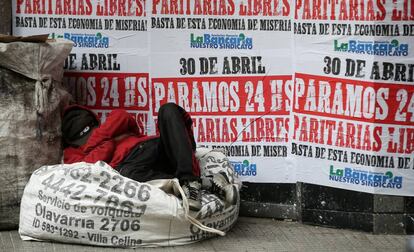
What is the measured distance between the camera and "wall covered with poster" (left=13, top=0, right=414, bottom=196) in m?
5.62

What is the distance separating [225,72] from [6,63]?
5.10 feet

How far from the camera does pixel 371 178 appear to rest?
5703 mm

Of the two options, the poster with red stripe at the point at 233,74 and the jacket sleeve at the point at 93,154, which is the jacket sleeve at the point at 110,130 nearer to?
the jacket sleeve at the point at 93,154

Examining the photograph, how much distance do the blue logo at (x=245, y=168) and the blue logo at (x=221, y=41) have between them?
33.5 inches

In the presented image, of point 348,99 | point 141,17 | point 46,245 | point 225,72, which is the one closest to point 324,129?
→ point 348,99

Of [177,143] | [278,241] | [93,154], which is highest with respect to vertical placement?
[177,143]

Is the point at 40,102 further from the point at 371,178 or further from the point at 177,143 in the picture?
the point at 371,178

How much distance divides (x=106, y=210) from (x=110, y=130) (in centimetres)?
71

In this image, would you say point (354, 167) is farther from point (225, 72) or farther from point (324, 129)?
point (225, 72)

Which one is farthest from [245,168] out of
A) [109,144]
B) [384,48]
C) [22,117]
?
[22,117]

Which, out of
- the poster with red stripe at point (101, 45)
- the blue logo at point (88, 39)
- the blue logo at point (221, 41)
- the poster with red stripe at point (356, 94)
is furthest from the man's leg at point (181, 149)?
the blue logo at point (88, 39)

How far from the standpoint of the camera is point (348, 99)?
574cm

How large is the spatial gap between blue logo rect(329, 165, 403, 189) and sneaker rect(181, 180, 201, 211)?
1.08m

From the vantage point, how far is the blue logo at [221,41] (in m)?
6.11
